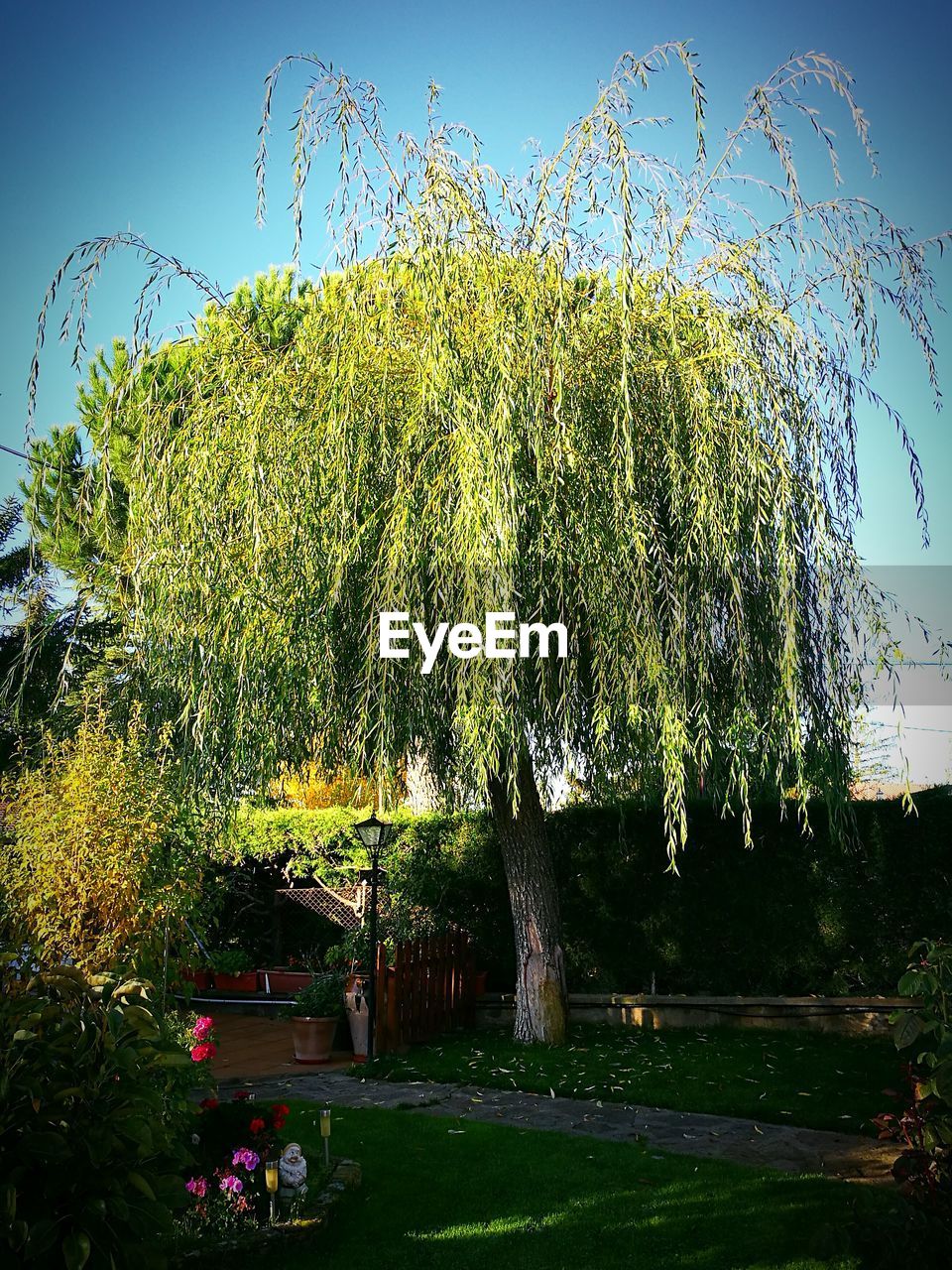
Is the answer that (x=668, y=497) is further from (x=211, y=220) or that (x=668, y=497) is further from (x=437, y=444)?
(x=211, y=220)

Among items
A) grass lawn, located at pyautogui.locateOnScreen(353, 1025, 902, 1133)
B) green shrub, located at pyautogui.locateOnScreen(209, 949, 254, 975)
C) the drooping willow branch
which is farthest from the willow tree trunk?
green shrub, located at pyautogui.locateOnScreen(209, 949, 254, 975)

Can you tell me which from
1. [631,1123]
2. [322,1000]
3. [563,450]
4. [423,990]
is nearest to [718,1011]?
[423,990]

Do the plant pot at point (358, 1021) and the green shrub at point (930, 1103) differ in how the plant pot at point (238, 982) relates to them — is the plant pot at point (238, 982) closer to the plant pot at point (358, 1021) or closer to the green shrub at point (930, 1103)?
the plant pot at point (358, 1021)

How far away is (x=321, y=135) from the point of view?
20.1 ft

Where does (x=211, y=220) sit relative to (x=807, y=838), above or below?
above

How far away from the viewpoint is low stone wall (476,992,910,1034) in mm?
9133

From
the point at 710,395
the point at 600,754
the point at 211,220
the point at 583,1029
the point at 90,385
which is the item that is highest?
the point at 90,385

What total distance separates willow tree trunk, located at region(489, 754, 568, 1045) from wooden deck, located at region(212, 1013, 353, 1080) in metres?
1.79

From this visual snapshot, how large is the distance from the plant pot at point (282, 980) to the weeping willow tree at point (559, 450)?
21.0 feet

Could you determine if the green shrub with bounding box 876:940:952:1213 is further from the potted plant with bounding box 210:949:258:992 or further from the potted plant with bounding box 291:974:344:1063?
the potted plant with bounding box 210:949:258:992

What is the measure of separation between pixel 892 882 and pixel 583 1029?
319cm

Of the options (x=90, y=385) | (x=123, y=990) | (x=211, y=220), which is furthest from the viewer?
(x=90, y=385)

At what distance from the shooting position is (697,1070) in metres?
7.70

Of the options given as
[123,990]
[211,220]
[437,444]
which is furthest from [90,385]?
[123,990]
